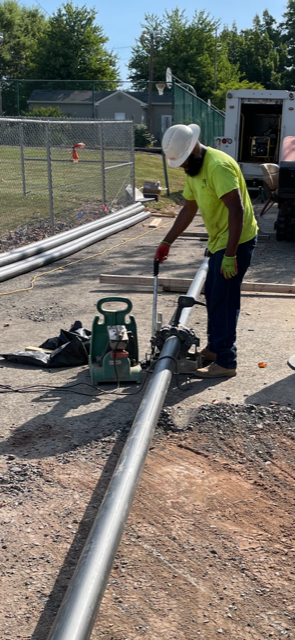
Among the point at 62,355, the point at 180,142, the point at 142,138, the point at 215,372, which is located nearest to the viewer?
the point at 180,142

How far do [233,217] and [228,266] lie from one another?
14.4 inches

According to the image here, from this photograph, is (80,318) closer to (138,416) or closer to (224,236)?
(224,236)

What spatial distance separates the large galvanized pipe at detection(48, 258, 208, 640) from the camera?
2.24 metres

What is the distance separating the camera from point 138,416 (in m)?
3.79

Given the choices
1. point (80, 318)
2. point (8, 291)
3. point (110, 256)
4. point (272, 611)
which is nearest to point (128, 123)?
point (110, 256)

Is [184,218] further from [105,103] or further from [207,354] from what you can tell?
[105,103]

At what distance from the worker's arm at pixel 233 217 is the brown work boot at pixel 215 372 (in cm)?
101

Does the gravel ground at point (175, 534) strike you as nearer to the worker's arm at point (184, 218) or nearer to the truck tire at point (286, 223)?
the worker's arm at point (184, 218)

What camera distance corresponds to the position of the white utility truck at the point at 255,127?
17.4 m

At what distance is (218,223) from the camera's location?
4902 millimetres

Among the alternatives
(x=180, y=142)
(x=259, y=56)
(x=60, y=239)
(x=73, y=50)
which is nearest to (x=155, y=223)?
(x=60, y=239)

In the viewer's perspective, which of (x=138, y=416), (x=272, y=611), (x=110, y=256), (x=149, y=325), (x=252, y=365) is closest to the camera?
(x=272, y=611)

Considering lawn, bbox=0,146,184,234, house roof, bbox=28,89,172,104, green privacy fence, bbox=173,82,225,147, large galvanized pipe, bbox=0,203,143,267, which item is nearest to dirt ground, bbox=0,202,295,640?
large galvanized pipe, bbox=0,203,143,267

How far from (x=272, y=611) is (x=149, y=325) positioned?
13.7 ft
